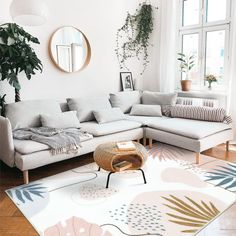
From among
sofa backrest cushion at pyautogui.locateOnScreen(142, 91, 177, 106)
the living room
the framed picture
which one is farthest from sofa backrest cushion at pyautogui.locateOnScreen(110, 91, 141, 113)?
the framed picture

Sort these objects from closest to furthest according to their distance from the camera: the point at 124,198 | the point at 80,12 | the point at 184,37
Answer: the point at 124,198
the point at 80,12
the point at 184,37

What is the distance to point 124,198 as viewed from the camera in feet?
7.87

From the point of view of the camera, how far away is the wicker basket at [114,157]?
2533 millimetres

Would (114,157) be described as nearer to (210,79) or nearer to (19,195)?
(19,195)

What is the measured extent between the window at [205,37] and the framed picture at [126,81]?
1.06 metres

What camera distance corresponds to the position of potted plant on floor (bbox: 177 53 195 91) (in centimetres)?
446

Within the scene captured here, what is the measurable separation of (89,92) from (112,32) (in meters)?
1.13

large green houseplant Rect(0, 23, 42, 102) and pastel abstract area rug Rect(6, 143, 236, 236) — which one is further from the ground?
large green houseplant Rect(0, 23, 42, 102)

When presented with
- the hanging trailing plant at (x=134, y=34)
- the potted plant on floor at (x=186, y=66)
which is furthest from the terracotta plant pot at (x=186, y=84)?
the hanging trailing plant at (x=134, y=34)

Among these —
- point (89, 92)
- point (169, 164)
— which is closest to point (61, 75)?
point (89, 92)

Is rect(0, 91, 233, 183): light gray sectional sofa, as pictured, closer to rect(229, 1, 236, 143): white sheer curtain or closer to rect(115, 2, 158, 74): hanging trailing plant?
rect(229, 1, 236, 143): white sheer curtain

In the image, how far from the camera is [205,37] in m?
4.36

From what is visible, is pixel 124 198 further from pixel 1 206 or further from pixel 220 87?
pixel 220 87

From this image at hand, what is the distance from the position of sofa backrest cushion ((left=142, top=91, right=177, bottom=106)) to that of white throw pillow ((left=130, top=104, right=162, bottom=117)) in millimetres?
134
